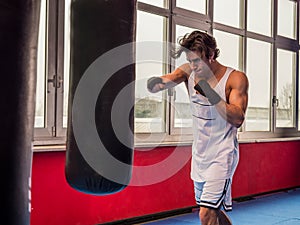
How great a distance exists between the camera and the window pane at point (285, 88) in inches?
→ 222

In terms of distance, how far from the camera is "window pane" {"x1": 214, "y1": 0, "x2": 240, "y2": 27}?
15.4ft

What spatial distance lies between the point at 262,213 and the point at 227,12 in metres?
2.01

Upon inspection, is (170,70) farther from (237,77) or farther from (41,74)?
(237,77)

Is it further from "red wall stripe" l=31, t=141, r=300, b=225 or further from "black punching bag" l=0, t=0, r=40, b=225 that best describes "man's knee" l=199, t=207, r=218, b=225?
"black punching bag" l=0, t=0, r=40, b=225

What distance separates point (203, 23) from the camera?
4.46 metres

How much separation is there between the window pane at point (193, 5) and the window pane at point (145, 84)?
287mm

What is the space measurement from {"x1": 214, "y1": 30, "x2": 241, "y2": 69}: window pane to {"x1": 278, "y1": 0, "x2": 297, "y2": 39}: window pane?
965 millimetres

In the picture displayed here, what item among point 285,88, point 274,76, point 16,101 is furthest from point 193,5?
point 16,101

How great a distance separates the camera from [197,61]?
2430mm

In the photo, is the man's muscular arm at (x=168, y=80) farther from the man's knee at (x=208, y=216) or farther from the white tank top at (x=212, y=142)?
the man's knee at (x=208, y=216)

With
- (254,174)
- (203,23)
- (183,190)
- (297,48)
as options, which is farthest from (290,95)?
(183,190)

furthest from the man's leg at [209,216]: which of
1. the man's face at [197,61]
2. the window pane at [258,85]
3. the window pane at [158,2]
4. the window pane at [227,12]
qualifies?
the window pane at [258,85]

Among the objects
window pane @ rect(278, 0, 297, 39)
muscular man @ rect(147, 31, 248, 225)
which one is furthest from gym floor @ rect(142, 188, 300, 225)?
window pane @ rect(278, 0, 297, 39)

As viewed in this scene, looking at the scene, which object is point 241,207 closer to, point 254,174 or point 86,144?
point 254,174
